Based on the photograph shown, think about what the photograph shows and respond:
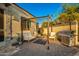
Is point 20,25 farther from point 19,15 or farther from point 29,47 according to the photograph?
point 29,47

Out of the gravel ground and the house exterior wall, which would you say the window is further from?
the gravel ground

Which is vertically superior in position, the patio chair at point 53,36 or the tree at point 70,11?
the tree at point 70,11

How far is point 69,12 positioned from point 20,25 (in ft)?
3.32

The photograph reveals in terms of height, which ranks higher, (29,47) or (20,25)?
(20,25)

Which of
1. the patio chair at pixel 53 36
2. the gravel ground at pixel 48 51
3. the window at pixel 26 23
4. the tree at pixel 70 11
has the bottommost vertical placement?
the gravel ground at pixel 48 51

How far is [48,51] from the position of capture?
434 cm

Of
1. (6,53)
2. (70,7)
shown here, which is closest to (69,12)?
Answer: (70,7)

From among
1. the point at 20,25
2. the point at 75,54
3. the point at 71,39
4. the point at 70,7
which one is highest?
the point at 70,7

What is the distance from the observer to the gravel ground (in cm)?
431

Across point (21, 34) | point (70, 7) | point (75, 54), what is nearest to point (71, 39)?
point (75, 54)

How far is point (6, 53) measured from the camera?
4270 millimetres

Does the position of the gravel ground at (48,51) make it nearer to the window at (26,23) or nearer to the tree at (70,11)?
the window at (26,23)

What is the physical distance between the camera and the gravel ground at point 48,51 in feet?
14.1

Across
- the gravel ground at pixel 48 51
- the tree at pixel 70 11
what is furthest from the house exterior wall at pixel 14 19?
the tree at pixel 70 11
